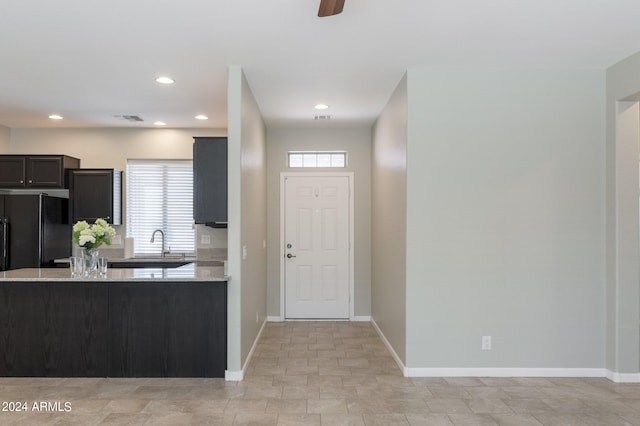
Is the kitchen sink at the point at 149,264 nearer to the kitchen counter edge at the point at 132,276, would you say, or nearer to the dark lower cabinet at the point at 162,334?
the kitchen counter edge at the point at 132,276

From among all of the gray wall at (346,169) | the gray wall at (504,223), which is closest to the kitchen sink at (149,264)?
the gray wall at (346,169)

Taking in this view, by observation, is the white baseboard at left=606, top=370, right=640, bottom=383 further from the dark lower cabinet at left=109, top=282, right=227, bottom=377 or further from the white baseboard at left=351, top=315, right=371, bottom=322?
the dark lower cabinet at left=109, top=282, right=227, bottom=377

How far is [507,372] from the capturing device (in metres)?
3.95

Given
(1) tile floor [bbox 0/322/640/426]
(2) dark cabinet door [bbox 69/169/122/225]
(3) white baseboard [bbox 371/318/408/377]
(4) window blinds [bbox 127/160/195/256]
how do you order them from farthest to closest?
(4) window blinds [bbox 127/160/195/256] < (2) dark cabinet door [bbox 69/169/122/225] < (3) white baseboard [bbox 371/318/408/377] < (1) tile floor [bbox 0/322/640/426]

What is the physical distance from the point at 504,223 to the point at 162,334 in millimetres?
3160

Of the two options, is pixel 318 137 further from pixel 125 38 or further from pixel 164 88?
pixel 125 38

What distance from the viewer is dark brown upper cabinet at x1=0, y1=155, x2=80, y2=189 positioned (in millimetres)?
5805

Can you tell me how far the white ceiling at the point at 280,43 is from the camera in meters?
2.84

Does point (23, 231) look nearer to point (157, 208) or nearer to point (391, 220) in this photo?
point (157, 208)

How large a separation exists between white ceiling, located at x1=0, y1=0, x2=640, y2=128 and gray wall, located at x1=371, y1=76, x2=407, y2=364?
394 mm

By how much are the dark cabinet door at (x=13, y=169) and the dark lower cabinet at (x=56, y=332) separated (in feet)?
8.06

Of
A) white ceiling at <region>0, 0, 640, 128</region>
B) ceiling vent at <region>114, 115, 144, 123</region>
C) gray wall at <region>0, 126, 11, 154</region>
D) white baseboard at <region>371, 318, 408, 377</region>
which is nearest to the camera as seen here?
white ceiling at <region>0, 0, 640, 128</region>

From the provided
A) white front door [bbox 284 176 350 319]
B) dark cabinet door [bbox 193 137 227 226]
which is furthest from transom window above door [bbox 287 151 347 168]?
dark cabinet door [bbox 193 137 227 226]

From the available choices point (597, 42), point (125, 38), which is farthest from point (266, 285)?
point (597, 42)
